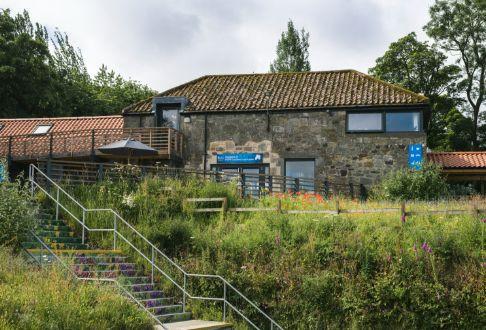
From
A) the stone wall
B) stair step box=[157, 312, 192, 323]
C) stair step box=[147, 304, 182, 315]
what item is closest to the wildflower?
stair step box=[147, 304, 182, 315]

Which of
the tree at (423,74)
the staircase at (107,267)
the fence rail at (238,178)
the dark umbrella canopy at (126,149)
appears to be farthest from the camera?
the tree at (423,74)

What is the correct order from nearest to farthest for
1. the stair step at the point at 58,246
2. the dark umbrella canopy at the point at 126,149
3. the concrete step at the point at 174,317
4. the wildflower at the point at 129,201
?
the concrete step at the point at 174,317, the stair step at the point at 58,246, the wildflower at the point at 129,201, the dark umbrella canopy at the point at 126,149

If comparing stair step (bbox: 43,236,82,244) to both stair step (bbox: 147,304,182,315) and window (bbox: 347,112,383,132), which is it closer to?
stair step (bbox: 147,304,182,315)

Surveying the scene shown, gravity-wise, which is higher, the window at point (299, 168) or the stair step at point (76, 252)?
the window at point (299, 168)

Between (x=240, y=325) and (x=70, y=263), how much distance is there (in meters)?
3.86

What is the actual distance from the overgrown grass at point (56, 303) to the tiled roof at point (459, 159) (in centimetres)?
1945

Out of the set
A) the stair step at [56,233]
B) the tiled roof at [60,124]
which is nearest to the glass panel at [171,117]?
the tiled roof at [60,124]

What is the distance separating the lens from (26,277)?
41.0 ft

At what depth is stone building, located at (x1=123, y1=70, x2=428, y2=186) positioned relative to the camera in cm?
2720

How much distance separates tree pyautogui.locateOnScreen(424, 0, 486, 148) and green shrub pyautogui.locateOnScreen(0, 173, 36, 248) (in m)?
32.9

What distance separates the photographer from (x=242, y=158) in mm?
28359

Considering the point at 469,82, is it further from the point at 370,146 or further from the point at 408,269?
the point at 408,269

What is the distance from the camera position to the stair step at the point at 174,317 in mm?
13748

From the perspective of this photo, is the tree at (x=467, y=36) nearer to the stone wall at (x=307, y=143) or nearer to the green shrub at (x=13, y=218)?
the stone wall at (x=307, y=143)
